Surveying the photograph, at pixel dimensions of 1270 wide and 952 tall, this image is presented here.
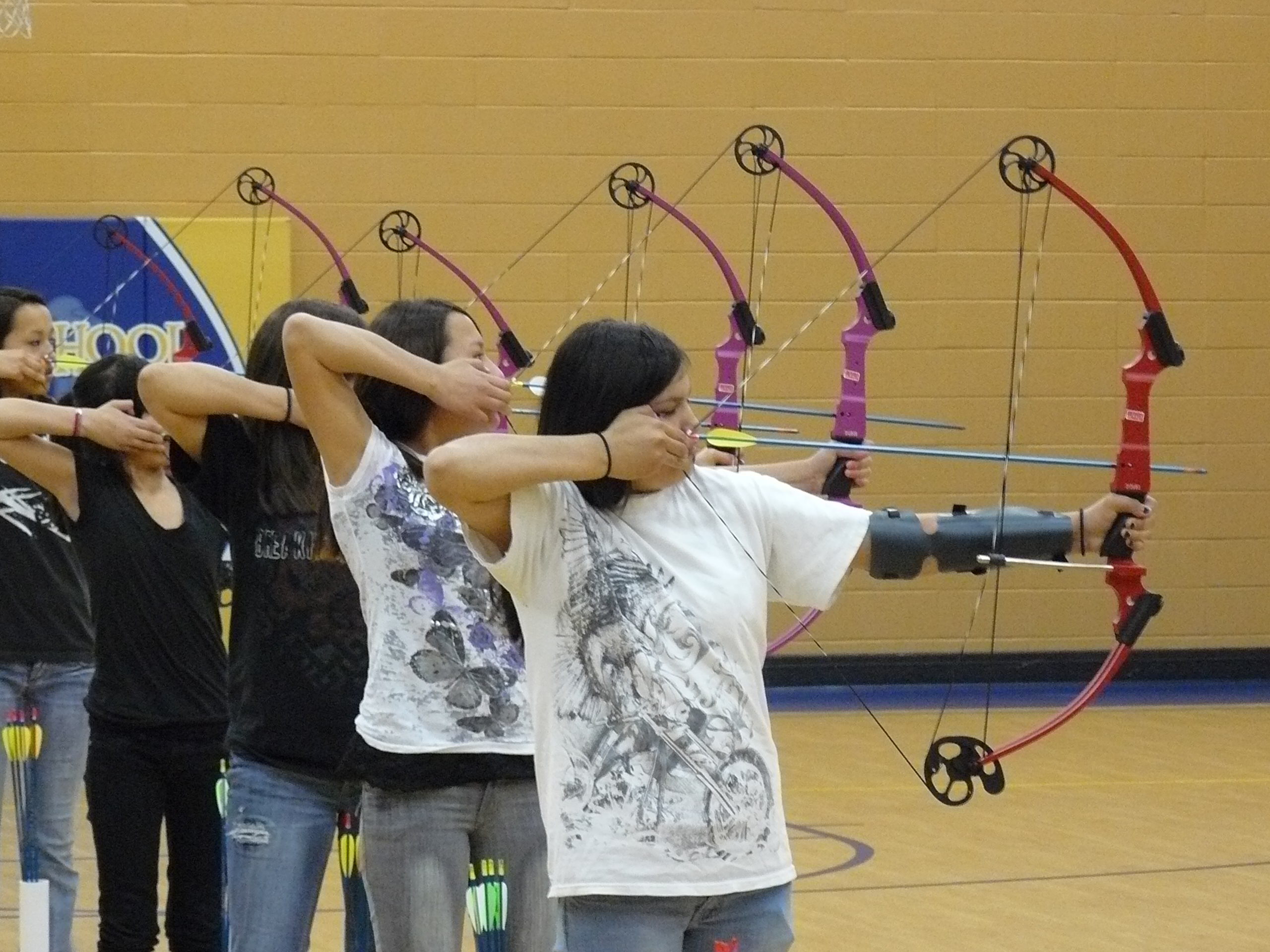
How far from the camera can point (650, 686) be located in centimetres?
174

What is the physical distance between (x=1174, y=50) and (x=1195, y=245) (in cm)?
77

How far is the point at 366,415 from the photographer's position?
221 cm

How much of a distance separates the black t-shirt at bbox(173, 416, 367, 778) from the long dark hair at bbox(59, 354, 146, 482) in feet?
2.04

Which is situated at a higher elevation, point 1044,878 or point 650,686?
point 650,686

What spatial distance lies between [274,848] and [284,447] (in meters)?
0.49

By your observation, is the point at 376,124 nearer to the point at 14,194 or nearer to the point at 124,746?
the point at 14,194

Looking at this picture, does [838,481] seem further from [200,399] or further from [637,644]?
[637,644]

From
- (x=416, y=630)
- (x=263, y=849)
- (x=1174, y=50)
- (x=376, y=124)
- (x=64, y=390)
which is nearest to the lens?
(x=416, y=630)

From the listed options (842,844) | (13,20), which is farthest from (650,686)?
(13,20)

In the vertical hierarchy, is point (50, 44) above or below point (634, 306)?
above

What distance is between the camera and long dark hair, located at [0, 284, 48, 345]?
333 centimetres

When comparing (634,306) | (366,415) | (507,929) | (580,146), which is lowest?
(507,929)

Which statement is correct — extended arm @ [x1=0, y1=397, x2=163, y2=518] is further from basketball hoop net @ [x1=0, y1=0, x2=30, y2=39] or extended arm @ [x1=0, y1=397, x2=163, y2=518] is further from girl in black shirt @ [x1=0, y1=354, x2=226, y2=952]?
basketball hoop net @ [x1=0, y1=0, x2=30, y2=39]

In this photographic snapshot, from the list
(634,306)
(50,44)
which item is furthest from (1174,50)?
(50,44)
